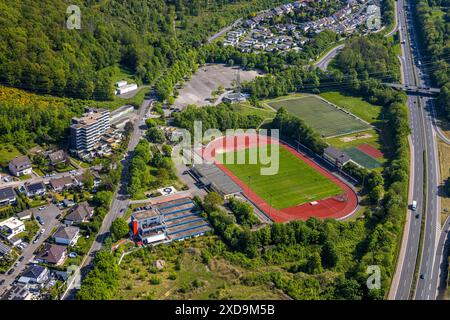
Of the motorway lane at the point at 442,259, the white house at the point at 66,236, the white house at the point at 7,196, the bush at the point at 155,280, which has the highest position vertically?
the white house at the point at 7,196

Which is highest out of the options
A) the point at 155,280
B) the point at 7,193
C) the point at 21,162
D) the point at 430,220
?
the point at 21,162

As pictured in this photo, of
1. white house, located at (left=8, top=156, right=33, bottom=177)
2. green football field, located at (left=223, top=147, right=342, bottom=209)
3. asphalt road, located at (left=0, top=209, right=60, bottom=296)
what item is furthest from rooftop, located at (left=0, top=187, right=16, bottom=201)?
green football field, located at (left=223, top=147, right=342, bottom=209)

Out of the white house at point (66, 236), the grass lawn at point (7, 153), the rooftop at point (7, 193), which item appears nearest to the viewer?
the white house at point (66, 236)

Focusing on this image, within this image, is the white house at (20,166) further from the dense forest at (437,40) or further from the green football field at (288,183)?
the dense forest at (437,40)

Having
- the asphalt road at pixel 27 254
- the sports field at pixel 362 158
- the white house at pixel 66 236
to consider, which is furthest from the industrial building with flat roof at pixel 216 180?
the sports field at pixel 362 158

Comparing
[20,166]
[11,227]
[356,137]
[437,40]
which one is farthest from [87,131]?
[437,40]

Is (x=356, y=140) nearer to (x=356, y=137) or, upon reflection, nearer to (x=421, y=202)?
(x=356, y=137)

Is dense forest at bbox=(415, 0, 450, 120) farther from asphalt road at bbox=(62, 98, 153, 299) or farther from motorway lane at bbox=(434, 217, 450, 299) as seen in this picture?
asphalt road at bbox=(62, 98, 153, 299)
